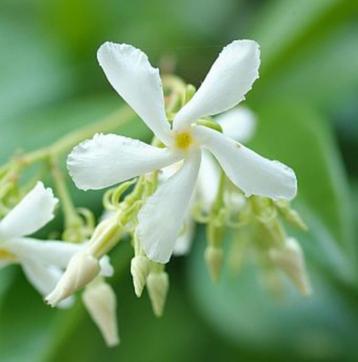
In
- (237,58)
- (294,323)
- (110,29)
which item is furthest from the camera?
(110,29)

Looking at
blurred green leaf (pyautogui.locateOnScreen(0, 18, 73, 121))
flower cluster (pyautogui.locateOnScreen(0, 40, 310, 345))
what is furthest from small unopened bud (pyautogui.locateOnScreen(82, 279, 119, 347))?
blurred green leaf (pyautogui.locateOnScreen(0, 18, 73, 121))

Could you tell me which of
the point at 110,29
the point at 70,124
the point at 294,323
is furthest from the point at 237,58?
the point at 110,29

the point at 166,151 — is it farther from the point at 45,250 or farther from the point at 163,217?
the point at 45,250

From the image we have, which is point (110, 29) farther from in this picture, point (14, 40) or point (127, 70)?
point (127, 70)

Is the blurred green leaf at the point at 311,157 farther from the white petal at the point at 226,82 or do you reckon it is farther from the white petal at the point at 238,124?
the white petal at the point at 226,82

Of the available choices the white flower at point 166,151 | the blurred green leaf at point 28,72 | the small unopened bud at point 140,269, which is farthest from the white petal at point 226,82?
the blurred green leaf at point 28,72

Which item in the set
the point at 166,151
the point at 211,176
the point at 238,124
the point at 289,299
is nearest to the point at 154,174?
the point at 166,151
